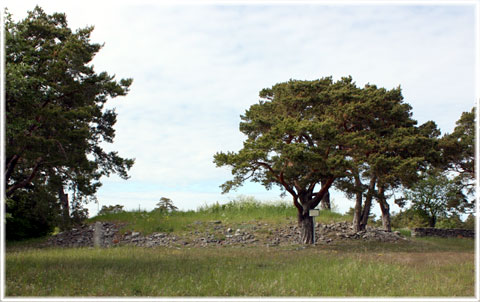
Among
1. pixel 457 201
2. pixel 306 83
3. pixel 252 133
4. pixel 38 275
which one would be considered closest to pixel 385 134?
pixel 306 83

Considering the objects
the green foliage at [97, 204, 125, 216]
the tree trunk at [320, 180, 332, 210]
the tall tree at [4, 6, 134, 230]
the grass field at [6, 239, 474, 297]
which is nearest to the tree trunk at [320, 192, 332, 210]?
the tree trunk at [320, 180, 332, 210]

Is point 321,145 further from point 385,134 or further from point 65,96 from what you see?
point 65,96

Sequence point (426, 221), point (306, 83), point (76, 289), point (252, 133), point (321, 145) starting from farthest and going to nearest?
point (426, 221)
point (252, 133)
point (306, 83)
point (321, 145)
point (76, 289)

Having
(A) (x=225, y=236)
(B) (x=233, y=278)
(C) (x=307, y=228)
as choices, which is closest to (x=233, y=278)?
(B) (x=233, y=278)

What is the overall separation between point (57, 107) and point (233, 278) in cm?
1265

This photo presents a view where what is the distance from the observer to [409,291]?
1080 centimetres

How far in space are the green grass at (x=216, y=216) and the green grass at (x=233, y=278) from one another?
49.3 feet

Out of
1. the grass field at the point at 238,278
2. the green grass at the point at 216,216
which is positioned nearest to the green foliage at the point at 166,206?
the green grass at the point at 216,216

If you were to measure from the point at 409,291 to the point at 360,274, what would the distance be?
2097 mm

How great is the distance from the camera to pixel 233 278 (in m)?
11.8

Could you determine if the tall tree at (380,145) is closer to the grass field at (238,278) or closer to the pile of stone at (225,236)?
the pile of stone at (225,236)

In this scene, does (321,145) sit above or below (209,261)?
above

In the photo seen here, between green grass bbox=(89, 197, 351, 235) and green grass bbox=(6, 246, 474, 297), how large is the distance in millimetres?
15033

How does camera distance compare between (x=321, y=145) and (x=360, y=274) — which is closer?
(x=360, y=274)
